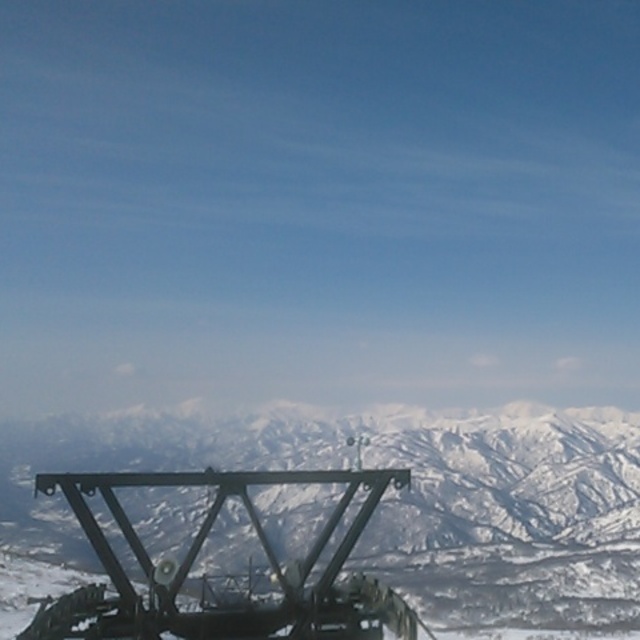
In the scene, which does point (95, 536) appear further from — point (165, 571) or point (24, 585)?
point (24, 585)

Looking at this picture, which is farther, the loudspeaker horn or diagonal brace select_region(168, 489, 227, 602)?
diagonal brace select_region(168, 489, 227, 602)

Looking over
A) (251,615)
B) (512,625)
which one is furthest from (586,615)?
(251,615)

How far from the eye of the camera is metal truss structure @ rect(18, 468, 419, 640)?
13367mm

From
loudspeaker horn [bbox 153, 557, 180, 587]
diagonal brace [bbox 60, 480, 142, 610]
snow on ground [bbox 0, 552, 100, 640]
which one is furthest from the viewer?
snow on ground [bbox 0, 552, 100, 640]

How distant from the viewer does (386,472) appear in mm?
14234

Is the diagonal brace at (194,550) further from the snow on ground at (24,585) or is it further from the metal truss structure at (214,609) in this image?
the snow on ground at (24,585)

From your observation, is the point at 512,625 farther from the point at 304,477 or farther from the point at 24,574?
the point at 304,477

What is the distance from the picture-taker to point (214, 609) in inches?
614

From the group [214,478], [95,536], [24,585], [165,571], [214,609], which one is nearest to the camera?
[165,571]

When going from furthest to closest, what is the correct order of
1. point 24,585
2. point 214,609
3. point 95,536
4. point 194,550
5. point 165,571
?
point 24,585 < point 214,609 < point 194,550 < point 95,536 < point 165,571

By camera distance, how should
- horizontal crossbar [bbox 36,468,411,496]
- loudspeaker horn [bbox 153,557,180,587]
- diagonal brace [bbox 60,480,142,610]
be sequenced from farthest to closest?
horizontal crossbar [bbox 36,468,411,496] → diagonal brace [bbox 60,480,142,610] → loudspeaker horn [bbox 153,557,180,587]

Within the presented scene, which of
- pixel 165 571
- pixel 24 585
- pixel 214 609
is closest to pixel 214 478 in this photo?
pixel 165 571

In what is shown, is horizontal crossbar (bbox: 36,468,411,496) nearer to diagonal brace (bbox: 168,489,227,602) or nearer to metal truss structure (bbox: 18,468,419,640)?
metal truss structure (bbox: 18,468,419,640)

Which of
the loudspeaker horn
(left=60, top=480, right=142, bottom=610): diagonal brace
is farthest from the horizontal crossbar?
the loudspeaker horn
